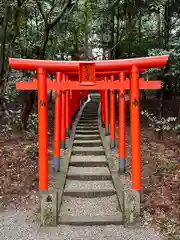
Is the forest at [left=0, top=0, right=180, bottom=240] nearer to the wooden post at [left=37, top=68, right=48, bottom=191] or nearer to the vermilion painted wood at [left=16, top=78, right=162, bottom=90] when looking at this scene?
the wooden post at [left=37, top=68, right=48, bottom=191]

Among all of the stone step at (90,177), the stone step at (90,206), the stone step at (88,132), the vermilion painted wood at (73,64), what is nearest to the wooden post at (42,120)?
the vermilion painted wood at (73,64)

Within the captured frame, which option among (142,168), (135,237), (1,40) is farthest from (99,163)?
(1,40)

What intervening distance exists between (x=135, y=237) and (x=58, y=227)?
4.31 feet

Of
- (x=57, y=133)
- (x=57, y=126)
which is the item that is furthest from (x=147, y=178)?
(x=57, y=126)

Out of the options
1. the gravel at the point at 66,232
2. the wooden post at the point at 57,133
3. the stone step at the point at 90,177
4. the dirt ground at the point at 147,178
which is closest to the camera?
the gravel at the point at 66,232

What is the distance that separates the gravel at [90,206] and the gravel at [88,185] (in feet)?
1.14

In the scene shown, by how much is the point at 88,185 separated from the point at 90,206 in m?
0.81

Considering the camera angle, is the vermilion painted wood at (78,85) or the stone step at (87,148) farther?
the stone step at (87,148)

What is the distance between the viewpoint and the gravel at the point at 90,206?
5.30 meters

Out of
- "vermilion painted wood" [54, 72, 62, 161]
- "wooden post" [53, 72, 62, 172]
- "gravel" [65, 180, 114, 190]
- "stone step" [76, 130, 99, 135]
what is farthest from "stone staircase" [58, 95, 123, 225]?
"stone step" [76, 130, 99, 135]

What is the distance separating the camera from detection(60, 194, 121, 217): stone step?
5.30 metres

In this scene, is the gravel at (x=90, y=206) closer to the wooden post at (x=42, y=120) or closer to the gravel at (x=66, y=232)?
the gravel at (x=66, y=232)

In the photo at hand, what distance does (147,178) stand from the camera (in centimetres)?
631

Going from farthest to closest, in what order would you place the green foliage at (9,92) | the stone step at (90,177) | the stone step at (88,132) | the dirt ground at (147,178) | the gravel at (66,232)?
the stone step at (88,132)
the green foliage at (9,92)
the stone step at (90,177)
the dirt ground at (147,178)
the gravel at (66,232)
